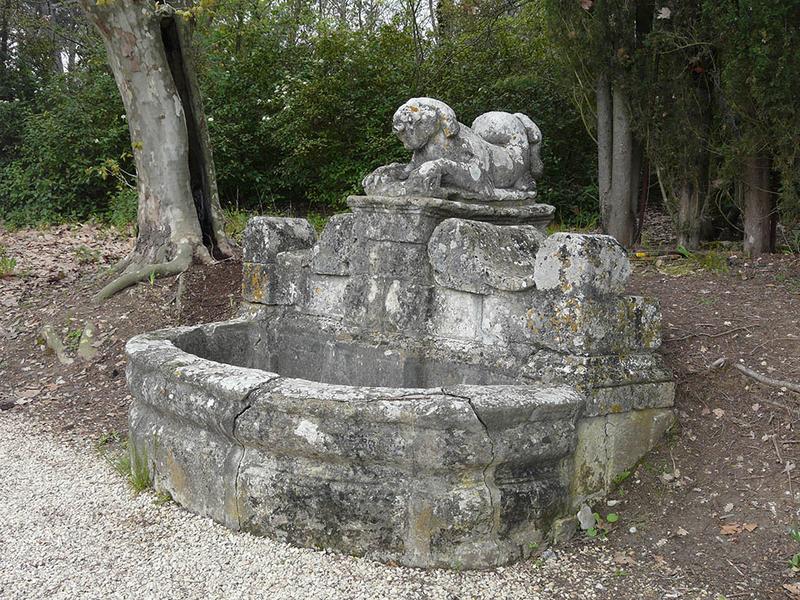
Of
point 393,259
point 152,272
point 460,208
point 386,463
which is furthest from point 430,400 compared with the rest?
point 152,272

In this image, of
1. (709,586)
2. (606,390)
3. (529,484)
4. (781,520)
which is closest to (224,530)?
(529,484)

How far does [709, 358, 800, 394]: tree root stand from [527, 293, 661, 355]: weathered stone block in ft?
2.56

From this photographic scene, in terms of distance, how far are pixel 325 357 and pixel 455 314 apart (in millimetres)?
932

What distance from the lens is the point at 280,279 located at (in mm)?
4797

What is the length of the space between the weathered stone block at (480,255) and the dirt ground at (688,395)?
1.14 m

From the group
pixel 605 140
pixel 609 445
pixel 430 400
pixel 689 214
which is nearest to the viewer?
pixel 430 400

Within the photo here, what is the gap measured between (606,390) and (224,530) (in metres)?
1.91

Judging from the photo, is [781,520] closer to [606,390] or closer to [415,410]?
[606,390]

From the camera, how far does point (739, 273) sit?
597 centimetres

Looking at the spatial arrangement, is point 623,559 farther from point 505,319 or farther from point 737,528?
point 505,319

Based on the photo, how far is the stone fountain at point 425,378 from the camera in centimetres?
Answer: 326

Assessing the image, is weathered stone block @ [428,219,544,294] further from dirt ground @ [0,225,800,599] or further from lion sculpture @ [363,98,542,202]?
dirt ground @ [0,225,800,599]

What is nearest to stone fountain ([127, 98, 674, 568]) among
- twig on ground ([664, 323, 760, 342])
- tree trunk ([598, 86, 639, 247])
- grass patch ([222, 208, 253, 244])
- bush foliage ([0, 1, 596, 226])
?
twig on ground ([664, 323, 760, 342])

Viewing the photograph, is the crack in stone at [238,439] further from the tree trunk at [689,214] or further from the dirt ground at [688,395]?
the tree trunk at [689,214]
